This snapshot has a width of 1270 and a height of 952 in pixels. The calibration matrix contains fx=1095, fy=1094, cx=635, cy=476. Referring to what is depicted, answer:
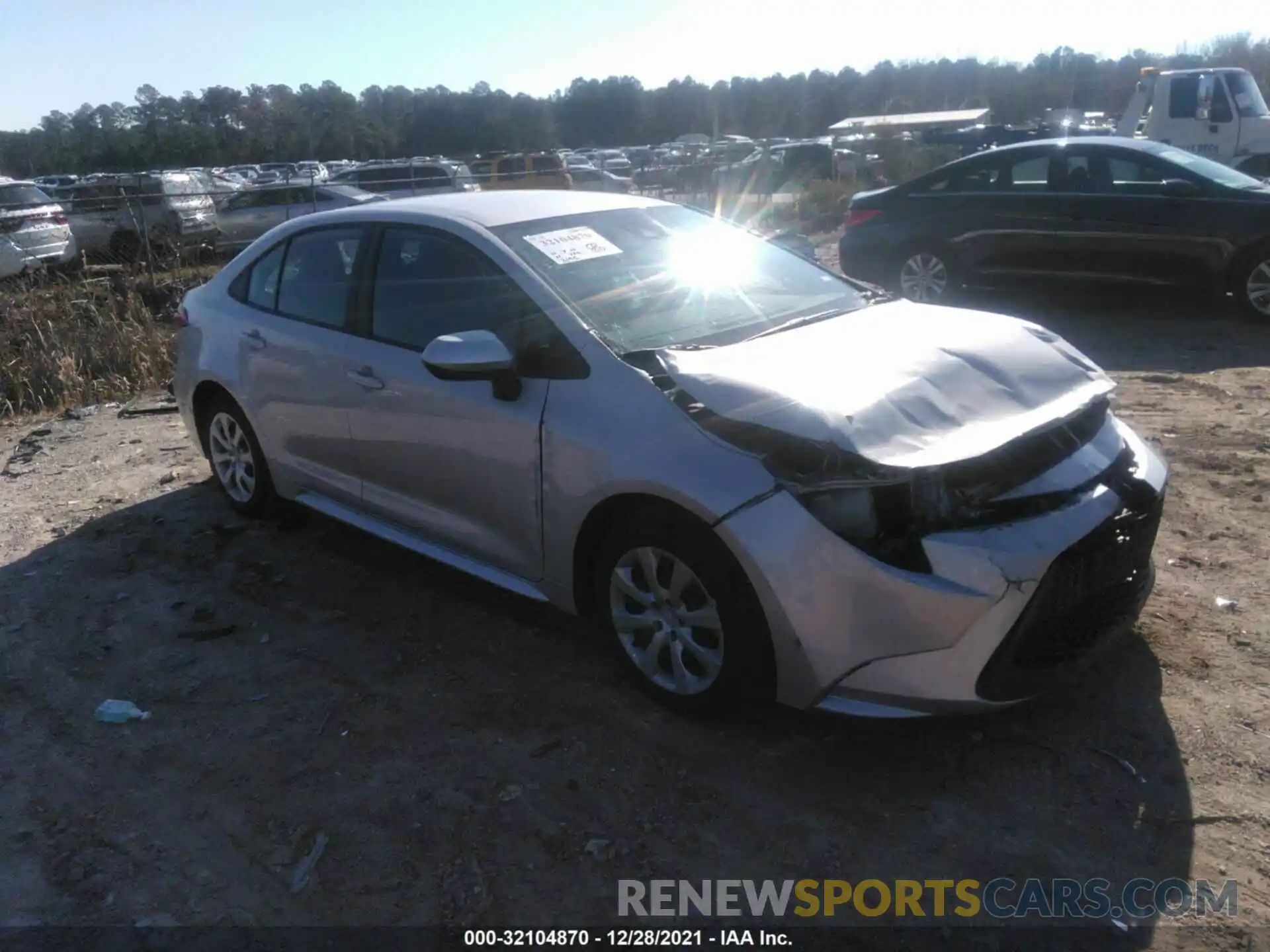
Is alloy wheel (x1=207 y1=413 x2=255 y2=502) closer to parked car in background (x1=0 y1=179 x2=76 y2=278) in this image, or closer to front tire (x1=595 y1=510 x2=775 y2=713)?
front tire (x1=595 y1=510 x2=775 y2=713)

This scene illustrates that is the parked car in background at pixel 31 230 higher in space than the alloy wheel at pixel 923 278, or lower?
higher

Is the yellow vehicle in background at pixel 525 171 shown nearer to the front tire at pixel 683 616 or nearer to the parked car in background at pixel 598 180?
the parked car in background at pixel 598 180

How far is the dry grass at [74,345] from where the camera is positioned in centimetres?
904

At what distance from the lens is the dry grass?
29.7 feet

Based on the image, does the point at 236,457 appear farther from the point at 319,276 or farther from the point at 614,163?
the point at 614,163

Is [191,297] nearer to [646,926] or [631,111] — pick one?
[646,926]

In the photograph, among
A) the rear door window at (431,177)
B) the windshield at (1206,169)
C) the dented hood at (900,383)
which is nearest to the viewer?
the dented hood at (900,383)

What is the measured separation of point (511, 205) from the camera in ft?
15.1

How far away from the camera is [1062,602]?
319cm

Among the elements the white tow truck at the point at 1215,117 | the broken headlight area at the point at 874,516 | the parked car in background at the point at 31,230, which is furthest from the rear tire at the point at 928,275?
the parked car in background at the point at 31,230

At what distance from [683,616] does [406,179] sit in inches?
752

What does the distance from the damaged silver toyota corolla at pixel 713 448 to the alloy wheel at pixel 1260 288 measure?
5.68 metres

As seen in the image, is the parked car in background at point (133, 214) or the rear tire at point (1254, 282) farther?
the parked car in background at point (133, 214)

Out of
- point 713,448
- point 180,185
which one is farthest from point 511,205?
point 180,185
